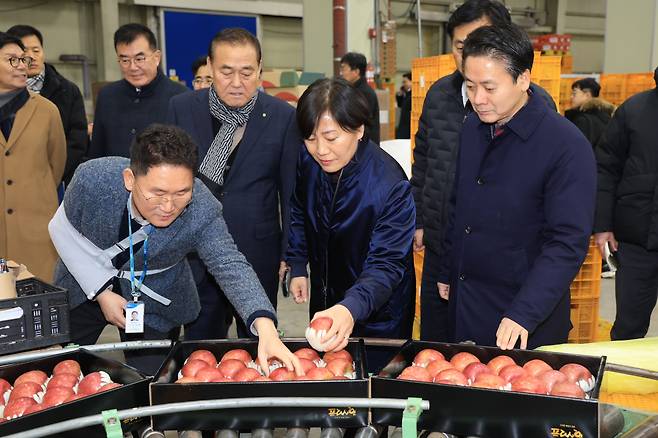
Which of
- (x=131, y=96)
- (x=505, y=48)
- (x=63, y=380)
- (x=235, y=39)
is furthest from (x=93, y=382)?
(x=131, y=96)

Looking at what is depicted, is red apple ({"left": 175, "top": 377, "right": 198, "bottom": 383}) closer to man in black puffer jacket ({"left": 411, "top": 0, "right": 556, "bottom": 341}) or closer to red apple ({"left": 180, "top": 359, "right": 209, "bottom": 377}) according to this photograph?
red apple ({"left": 180, "top": 359, "right": 209, "bottom": 377})

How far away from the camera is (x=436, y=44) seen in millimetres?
15219

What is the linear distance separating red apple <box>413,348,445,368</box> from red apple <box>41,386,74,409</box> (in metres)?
0.75

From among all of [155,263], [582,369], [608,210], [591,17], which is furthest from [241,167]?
[591,17]

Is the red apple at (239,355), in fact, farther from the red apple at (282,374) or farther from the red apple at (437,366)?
the red apple at (437,366)

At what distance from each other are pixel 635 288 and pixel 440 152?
1.27 m

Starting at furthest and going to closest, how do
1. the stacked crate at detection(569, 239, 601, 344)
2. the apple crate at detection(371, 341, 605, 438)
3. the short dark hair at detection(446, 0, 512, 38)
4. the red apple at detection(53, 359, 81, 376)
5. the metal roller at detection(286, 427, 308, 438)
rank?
the stacked crate at detection(569, 239, 601, 344) → the short dark hair at detection(446, 0, 512, 38) → the red apple at detection(53, 359, 81, 376) → the metal roller at detection(286, 427, 308, 438) → the apple crate at detection(371, 341, 605, 438)

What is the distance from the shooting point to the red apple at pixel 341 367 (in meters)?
1.50

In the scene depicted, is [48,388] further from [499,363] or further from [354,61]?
[354,61]

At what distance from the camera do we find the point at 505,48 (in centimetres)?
170

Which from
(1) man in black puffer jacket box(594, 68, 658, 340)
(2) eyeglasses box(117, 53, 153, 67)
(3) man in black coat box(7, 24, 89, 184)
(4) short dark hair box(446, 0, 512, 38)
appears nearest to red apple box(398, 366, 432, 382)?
(4) short dark hair box(446, 0, 512, 38)

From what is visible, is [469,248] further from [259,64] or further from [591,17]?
[591,17]

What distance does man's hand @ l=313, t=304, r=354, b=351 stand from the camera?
5.06 feet

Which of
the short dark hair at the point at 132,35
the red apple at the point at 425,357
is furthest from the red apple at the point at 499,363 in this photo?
the short dark hair at the point at 132,35
